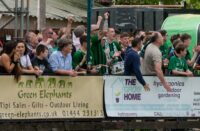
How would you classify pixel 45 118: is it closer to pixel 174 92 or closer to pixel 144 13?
pixel 174 92

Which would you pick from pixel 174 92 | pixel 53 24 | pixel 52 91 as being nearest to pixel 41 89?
pixel 52 91

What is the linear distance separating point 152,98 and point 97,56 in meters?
1.53

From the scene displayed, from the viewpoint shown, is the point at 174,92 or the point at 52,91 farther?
the point at 174,92

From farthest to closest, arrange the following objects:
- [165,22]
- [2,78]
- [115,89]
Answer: [165,22]
[115,89]
[2,78]

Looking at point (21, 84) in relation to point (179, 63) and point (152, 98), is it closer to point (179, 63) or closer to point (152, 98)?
point (152, 98)

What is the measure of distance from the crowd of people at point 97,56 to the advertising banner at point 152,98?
177mm

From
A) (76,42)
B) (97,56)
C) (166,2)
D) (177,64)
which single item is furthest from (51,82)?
(166,2)

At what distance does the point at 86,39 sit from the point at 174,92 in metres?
1.98

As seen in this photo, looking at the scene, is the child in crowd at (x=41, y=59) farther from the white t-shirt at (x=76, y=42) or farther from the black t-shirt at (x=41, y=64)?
the white t-shirt at (x=76, y=42)

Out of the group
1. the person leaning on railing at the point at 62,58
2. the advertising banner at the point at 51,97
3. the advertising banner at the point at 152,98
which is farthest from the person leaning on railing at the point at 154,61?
the person leaning on railing at the point at 62,58

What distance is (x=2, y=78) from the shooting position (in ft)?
48.0

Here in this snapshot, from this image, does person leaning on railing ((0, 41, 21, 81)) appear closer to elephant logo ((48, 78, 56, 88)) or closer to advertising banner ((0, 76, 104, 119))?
advertising banner ((0, 76, 104, 119))

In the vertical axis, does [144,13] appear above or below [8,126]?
above

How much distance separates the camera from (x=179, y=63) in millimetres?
16750
